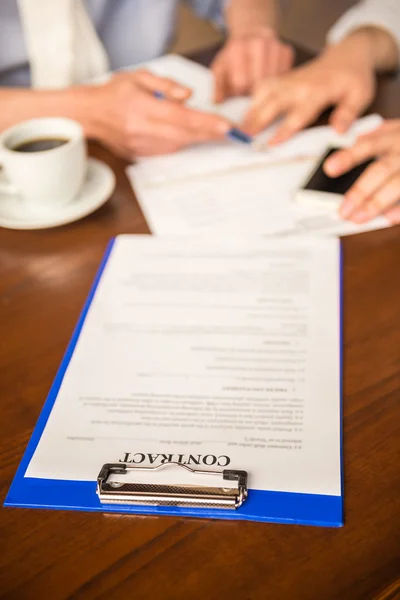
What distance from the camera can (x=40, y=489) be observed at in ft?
1.32

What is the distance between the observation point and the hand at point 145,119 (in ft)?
2.61

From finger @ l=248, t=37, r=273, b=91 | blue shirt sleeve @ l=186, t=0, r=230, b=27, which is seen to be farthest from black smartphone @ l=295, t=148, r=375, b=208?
blue shirt sleeve @ l=186, t=0, r=230, b=27

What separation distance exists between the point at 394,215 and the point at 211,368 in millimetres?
308

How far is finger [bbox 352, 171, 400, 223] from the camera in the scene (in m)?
0.66

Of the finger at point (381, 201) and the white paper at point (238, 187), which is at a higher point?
the finger at point (381, 201)

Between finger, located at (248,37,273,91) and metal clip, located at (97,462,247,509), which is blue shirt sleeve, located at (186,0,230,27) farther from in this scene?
metal clip, located at (97,462,247,509)

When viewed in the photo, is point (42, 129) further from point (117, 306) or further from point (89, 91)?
point (117, 306)

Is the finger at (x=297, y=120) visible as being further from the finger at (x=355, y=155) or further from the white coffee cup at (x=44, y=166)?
the white coffee cup at (x=44, y=166)

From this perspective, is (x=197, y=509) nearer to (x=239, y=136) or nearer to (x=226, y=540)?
(x=226, y=540)

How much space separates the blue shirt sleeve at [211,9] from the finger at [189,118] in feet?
1.96

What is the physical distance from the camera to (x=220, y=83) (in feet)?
3.14

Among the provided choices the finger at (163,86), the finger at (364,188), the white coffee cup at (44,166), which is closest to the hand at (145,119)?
the finger at (163,86)

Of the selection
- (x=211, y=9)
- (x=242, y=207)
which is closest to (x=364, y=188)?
(x=242, y=207)

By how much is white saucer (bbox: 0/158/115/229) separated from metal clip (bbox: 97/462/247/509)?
0.36m
